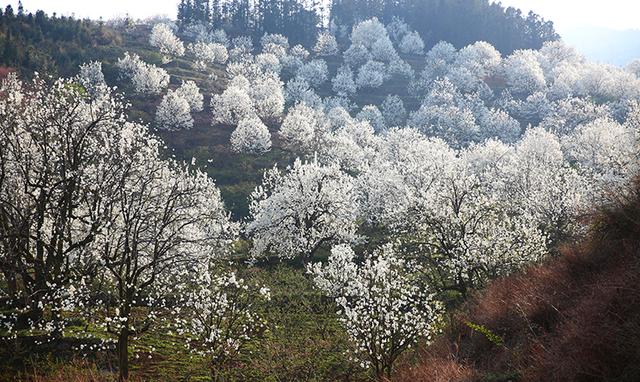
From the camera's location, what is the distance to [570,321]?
372 inches

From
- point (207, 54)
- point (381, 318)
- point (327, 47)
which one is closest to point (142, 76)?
point (207, 54)

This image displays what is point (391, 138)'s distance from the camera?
100062 mm

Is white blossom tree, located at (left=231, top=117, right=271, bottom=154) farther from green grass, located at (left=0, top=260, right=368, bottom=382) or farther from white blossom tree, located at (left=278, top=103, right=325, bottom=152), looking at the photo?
green grass, located at (left=0, top=260, right=368, bottom=382)

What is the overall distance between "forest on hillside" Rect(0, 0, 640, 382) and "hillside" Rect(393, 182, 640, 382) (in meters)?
0.07

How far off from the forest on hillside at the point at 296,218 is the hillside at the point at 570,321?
7 centimetres

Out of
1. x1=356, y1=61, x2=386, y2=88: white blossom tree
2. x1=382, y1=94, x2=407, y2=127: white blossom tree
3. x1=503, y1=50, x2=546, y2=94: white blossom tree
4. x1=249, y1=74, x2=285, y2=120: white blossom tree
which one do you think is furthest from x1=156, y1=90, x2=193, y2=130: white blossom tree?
x1=503, y1=50, x2=546, y2=94: white blossom tree

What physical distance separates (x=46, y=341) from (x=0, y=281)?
12314 millimetres

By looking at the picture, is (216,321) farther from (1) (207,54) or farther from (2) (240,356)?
(1) (207,54)

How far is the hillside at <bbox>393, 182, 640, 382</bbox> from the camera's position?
285 inches

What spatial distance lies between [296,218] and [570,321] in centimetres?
3603

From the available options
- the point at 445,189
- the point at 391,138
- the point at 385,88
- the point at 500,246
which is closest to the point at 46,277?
the point at 500,246

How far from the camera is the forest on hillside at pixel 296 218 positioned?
1438cm

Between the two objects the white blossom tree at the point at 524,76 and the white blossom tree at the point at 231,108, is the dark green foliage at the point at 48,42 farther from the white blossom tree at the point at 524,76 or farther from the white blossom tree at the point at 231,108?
the white blossom tree at the point at 524,76

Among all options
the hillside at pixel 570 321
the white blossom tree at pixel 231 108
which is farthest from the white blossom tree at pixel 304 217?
the white blossom tree at pixel 231 108
